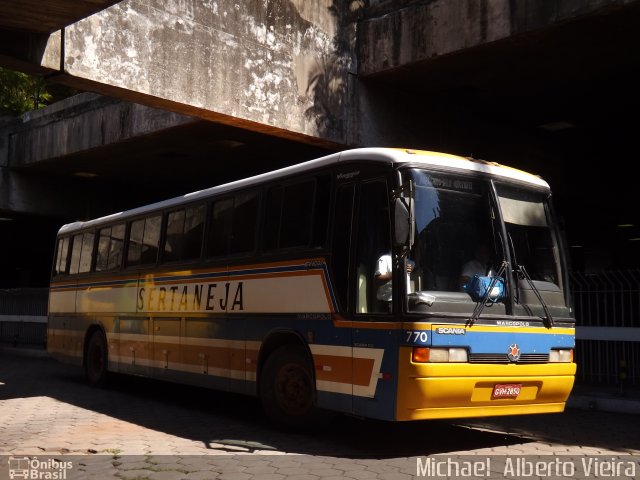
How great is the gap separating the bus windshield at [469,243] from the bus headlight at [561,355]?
0.51m

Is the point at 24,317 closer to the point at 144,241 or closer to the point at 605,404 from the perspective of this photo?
the point at 144,241

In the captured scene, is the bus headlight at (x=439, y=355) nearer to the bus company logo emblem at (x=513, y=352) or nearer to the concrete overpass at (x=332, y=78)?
the bus company logo emblem at (x=513, y=352)

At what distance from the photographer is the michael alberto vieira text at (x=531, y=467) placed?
22.6ft

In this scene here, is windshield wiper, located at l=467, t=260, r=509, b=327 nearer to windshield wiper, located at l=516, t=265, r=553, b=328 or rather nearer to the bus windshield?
the bus windshield

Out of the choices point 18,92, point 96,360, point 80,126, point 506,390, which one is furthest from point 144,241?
point 18,92

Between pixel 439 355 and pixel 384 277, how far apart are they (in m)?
0.96

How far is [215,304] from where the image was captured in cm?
1066

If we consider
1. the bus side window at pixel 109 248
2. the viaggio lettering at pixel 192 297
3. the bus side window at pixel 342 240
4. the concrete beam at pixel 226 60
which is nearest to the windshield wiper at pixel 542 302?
the bus side window at pixel 342 240

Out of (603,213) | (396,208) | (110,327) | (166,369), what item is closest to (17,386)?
(110,327)

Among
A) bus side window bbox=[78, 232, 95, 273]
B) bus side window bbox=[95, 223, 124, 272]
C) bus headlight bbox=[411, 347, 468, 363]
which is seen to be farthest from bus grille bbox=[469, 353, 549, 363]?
bus side window bbox=[78, 232, 95, 273]

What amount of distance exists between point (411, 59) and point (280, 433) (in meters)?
7.02

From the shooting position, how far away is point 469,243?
7.90 m

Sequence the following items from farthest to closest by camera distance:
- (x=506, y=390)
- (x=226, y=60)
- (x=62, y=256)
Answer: (x=62, y=256)
(x=226, y=60)
(x=506, y=390)

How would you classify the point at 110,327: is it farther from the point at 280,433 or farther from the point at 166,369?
the point at 280,433
